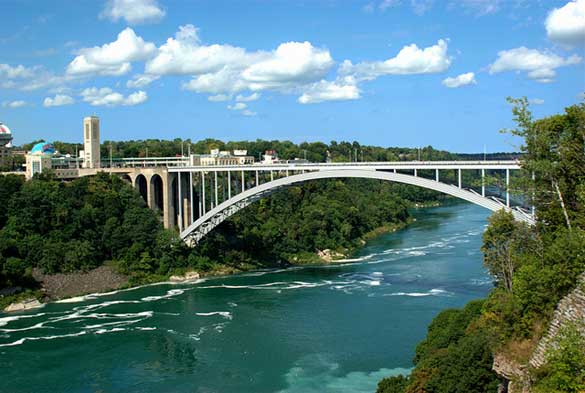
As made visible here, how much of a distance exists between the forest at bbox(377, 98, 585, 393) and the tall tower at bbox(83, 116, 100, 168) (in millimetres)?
19705

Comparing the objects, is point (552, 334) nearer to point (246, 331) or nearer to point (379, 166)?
point (246, 331)

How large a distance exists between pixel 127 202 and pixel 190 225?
8.07ft

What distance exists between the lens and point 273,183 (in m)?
21.6

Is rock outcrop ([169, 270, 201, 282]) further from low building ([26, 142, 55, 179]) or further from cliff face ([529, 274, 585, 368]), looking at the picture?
cliff face ([529, 274, 585, 368])

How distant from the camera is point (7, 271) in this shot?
63.2 ft

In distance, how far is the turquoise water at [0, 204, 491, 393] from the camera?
12789 millimetres

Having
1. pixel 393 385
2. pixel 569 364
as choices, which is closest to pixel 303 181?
pixel 393 385

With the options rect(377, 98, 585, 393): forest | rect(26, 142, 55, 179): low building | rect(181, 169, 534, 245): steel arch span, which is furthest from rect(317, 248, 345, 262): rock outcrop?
rect(377, 98, 585, 393): forest

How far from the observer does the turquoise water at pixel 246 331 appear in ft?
42.0

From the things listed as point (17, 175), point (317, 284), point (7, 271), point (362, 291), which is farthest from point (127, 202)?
point (362, 291)

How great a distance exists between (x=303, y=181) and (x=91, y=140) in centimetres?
1174

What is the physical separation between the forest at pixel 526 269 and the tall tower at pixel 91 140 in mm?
19705

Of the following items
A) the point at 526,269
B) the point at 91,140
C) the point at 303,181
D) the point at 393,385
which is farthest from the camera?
the point at 91,140

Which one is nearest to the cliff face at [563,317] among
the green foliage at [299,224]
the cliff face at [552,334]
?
the cliff face at [552,334]
